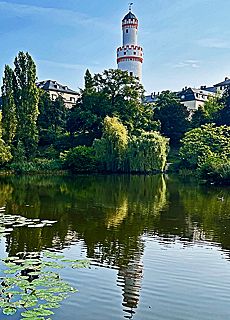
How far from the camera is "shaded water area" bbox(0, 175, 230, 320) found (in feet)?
17.1

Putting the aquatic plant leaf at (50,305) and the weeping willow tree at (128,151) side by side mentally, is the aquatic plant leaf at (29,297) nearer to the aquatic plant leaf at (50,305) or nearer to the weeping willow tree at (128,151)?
the aquatic plant leaf at (50,305)

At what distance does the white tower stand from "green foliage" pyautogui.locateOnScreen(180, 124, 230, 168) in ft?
65.2

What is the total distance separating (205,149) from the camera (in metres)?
35.4

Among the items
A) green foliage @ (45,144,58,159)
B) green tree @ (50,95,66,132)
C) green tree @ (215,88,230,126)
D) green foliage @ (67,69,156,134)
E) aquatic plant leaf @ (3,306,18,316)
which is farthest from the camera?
green tree @ (50,95,66,132)

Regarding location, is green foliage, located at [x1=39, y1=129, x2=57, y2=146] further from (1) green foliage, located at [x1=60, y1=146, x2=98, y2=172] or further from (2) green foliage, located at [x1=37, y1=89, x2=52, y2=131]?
(1) green foliage, located at [x1=60, y1=146, x2=98, y2=172]

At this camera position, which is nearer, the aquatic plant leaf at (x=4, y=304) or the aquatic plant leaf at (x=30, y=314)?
the aquatic plant leaf at (x=30, y=314)

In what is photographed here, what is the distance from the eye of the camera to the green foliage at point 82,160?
125 ft

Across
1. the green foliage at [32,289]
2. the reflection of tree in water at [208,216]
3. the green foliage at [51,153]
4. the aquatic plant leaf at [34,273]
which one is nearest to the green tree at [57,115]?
the green foliage at [51,153]

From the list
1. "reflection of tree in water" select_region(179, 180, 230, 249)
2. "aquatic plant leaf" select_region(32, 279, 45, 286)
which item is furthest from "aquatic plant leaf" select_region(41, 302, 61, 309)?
"reflection of tree in water" select_region(179, 180, 230, 249)

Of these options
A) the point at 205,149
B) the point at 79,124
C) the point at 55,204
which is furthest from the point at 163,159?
the point at 55,204

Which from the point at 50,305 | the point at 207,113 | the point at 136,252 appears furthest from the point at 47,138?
the point at 50,305

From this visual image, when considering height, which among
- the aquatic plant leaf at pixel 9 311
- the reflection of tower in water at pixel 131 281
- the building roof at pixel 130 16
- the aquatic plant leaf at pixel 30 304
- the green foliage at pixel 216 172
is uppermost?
the building roof at pixel 130 16

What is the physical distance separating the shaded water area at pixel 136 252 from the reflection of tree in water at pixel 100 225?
19 mm

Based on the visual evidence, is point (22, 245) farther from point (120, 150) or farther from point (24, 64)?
point (24, 64)
